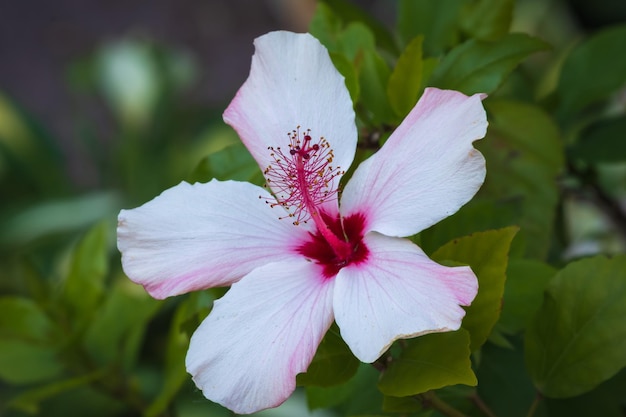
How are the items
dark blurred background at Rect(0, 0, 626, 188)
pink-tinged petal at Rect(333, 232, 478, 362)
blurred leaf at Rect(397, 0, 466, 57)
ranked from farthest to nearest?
dark blurred background at Rect(0, 0, 626, 188)
blurred leaf at Rect(397, 0, 466, 57)
pink-tinged petal at Rect(333, 232, 478, 362)

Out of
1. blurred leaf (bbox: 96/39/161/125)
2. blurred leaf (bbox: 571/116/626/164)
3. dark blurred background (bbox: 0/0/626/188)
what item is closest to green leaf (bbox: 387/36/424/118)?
blurred leaf (bbox: 571/116/626/164)

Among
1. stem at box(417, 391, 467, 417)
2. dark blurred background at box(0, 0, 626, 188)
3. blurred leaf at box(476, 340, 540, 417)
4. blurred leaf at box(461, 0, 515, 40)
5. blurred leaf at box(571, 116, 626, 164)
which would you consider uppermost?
blurred leaf at box(461, 0, 515, 40)

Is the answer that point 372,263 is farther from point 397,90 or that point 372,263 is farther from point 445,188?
point 397,90

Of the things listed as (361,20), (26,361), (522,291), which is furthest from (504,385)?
(26,361)

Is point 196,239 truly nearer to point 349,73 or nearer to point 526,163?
point 349,73

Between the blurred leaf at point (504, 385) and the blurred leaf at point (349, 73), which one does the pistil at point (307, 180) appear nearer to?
the blurred leaf at point (349, 73)

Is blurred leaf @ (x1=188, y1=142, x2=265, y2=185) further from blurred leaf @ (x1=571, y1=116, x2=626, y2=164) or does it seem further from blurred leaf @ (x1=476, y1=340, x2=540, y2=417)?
blurred leaf @ (x1=571, y1=116, x2=626, y2=164)

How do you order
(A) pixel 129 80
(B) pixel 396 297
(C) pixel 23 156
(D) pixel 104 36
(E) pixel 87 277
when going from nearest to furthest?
1. (B) pixel 396 297
2. (E) pixel 87 277
3. (C) pixel 23 156
4. (A) pixel 129 80
5. (D) pixel 104 36
